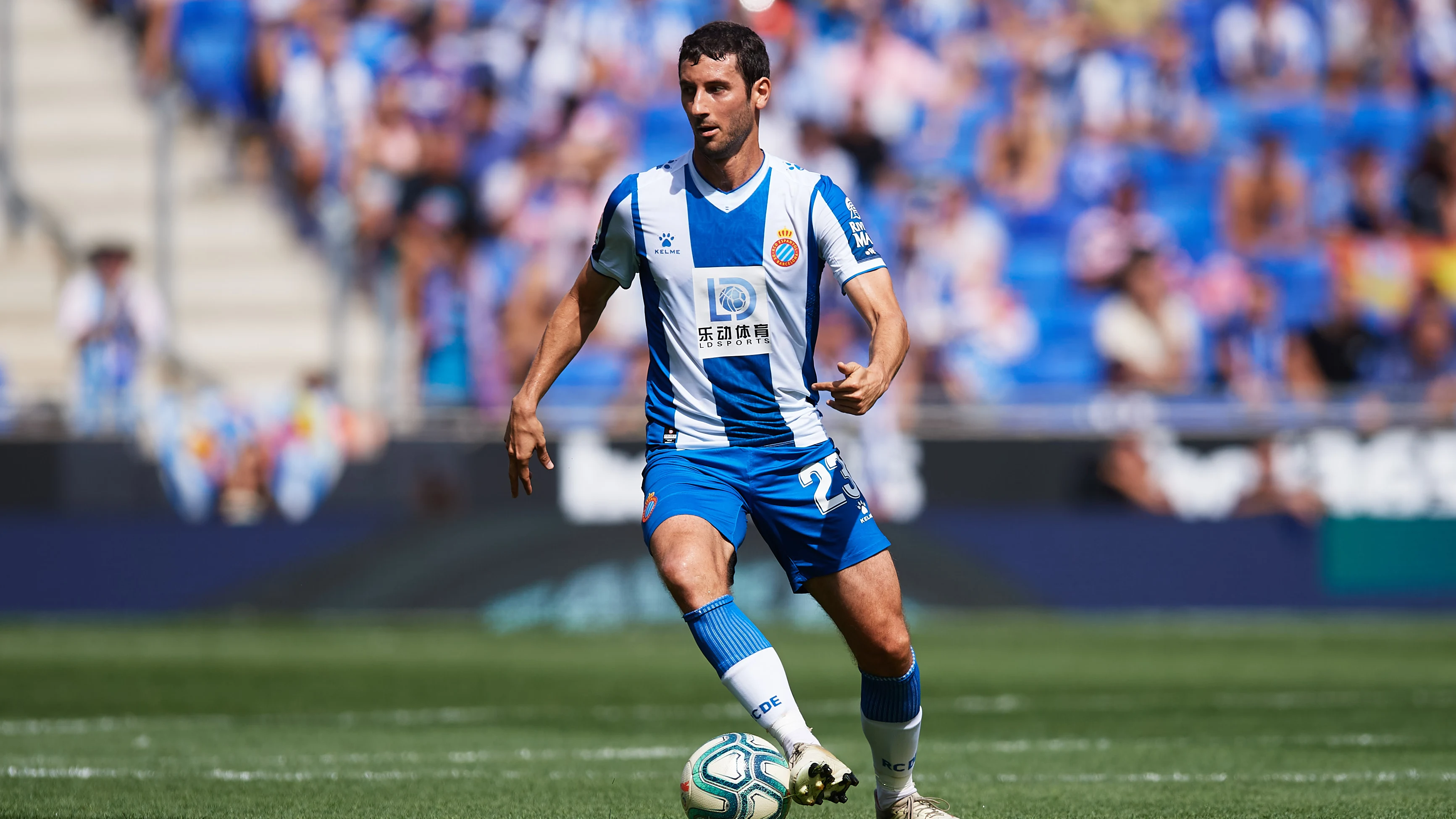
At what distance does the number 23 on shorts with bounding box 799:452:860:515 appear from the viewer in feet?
18.3

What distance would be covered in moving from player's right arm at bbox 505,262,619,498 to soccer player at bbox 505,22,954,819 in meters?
0.01

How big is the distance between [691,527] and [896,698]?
2.90 ft

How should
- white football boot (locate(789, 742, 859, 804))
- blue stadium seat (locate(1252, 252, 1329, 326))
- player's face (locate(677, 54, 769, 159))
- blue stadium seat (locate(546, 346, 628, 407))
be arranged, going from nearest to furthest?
white football boot (locate(789, 742, 859, 804)) → player's face (locate(677, 54, 769, 159)) → blue stadium seat (locate(546, 346, 628, 407)) → blue stadium seat (locate(1252, 252, 1329, 326))

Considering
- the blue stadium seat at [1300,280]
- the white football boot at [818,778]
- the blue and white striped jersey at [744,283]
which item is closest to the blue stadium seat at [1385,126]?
the blue stadium seat at [1300,280]

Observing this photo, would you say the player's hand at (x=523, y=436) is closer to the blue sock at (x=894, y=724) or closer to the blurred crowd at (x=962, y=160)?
the blue sock at (x=894, y=724)

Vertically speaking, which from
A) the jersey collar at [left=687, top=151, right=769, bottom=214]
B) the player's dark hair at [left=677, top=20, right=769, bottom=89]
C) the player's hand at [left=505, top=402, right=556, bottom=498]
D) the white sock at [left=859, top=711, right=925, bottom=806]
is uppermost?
the player's dark hair at [left=677, top=20, right=769, bottom=89]

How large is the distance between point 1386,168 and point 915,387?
6.68 meters

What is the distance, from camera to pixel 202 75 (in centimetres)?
1994

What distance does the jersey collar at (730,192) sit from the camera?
5.63 m

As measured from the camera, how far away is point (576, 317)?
585cm

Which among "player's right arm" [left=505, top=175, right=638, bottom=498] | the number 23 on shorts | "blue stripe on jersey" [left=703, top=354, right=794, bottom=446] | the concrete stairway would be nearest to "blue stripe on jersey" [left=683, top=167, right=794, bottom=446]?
"blue stripe on jersey" [left=703, top=354, right=794, bottom=446]

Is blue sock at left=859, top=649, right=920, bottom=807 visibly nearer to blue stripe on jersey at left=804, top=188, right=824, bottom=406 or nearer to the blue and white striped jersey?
the blue and white striped jersey

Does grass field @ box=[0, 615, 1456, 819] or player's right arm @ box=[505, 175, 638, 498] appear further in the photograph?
grass field @ box=[0, 615, 1456, 819]

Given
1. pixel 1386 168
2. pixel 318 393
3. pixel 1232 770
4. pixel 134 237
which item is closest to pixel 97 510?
pixel 318 393
